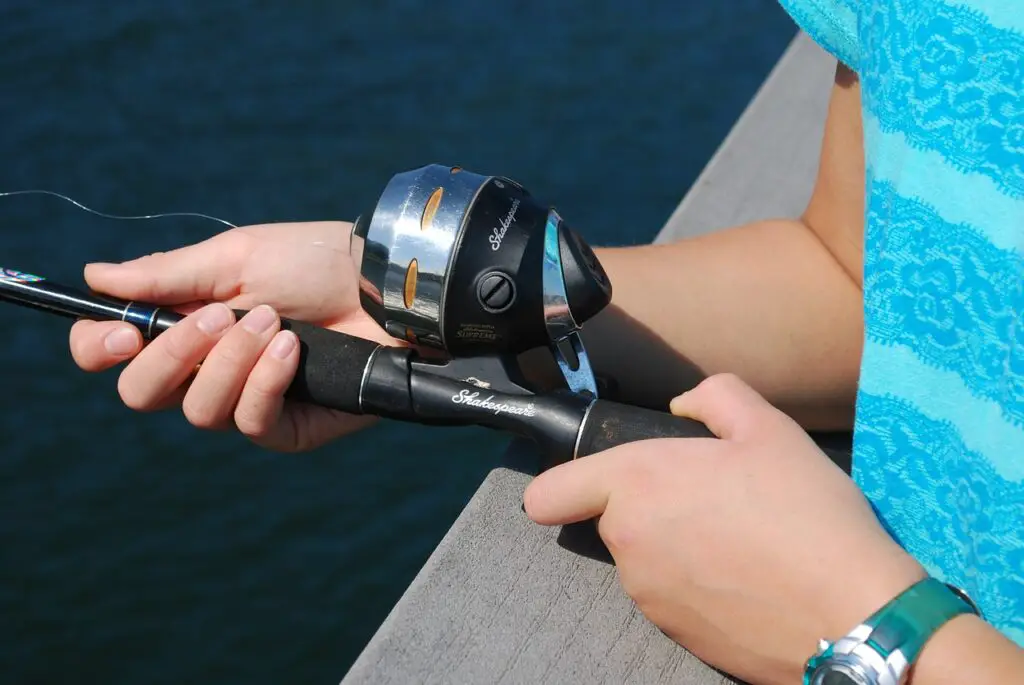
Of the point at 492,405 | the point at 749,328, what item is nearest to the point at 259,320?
the point at 492,405

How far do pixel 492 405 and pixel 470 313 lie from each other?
0.10 meters

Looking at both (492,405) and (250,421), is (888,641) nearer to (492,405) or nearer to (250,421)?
(492,405)

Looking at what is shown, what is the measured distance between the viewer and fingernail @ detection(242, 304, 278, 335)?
139 cm

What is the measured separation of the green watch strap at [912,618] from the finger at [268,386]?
67 centimetres

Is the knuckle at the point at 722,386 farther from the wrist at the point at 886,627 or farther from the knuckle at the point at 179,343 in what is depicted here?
the knuckle at the point at 179,343

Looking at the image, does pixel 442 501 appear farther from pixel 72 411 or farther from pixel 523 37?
pixel 523 37

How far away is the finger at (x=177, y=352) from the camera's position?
1.41 meters

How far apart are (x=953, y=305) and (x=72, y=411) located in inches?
111

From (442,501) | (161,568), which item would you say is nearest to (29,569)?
(161,568)

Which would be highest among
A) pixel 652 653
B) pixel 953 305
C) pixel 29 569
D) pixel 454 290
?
pixel 953 305

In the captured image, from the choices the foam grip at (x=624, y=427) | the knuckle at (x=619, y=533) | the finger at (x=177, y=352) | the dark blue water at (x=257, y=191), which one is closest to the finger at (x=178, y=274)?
the finger at (x=177, y=352)

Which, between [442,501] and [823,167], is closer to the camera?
[823,167]

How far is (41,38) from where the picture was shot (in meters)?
4.54

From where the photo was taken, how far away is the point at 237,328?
4.55 feet
